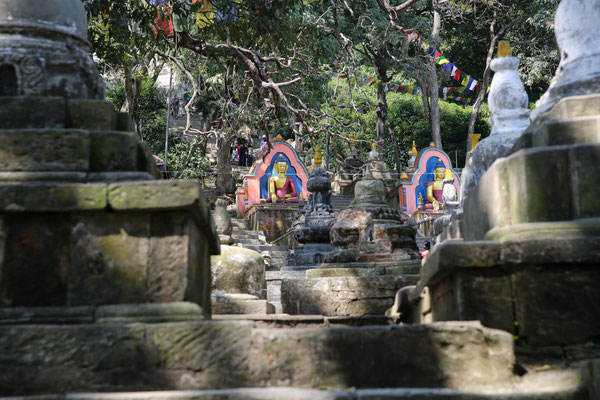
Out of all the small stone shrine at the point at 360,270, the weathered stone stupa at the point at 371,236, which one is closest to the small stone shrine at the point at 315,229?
the weathered stone stupa at the point at 371,236

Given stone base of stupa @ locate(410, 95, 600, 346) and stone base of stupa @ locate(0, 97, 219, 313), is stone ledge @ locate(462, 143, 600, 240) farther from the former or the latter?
stone base of stupa @ locate(0, 97, 219, 313)

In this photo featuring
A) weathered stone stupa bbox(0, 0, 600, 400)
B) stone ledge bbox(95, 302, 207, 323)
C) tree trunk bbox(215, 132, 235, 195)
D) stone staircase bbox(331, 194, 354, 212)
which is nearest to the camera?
weathered stone stupa bbox(0, 0, 600, 400)

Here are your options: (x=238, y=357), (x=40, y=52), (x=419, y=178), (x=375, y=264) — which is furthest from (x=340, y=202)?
(x=238, y=357)

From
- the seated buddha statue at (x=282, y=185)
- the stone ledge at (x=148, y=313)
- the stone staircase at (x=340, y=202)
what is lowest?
the stone ledge at (x=148, y=313)

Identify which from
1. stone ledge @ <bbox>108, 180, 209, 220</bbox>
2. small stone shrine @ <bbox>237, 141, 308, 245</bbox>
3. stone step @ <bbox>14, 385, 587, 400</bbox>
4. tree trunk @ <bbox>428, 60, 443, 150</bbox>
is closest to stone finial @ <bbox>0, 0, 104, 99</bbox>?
stone ledge @ <bbox>108, 180, 209, 220</bbox>

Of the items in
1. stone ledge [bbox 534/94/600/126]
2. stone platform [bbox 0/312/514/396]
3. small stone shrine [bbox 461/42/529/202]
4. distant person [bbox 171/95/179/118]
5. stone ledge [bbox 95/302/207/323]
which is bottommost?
stone platform [bbox 0/312/514/396]

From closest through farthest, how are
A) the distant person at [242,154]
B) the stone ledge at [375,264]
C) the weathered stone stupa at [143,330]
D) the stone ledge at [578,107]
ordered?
1. the weathered stone stupa at [143,330]
2. the stone ledge at [578,107]
3. the stone ledge at [375,264]
4. the distant person at [242,154]

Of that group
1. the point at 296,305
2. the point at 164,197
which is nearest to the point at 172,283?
the point at 164,197

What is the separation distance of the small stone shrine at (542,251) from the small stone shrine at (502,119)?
1871 millimetres

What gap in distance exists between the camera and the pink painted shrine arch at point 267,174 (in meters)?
25.8

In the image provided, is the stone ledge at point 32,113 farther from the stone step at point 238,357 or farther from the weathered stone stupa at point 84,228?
the stone step at point 238,357

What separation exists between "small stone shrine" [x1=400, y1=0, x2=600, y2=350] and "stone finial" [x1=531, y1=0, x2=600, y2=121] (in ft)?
1.14

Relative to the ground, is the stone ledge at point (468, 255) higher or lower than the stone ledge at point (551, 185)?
lower

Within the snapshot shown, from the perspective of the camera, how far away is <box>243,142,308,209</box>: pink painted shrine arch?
25.8m
